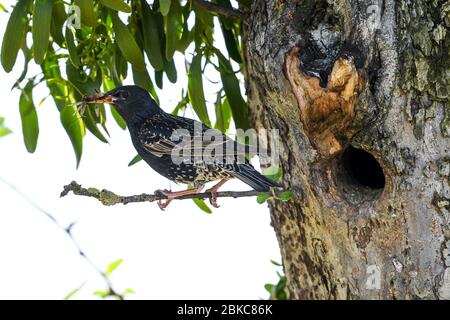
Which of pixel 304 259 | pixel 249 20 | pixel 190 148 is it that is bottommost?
pixel 304 259

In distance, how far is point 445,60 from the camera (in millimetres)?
2980

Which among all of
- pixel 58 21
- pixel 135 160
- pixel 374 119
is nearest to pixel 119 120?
pixel 135 160

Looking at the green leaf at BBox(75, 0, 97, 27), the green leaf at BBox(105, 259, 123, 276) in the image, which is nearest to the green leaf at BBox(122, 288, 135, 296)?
the green leaf at BBox(105, 259, 123, 276)

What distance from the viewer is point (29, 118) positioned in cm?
358

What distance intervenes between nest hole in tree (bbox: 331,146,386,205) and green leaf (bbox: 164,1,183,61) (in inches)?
27.5

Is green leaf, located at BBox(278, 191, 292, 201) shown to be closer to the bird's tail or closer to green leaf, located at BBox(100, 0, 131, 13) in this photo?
the bird's tail

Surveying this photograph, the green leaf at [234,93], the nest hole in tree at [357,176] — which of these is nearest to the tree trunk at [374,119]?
the nest hole in tree at [357,176]

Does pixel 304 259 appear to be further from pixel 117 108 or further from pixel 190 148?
pixel 117 108

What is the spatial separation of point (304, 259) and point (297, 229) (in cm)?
12

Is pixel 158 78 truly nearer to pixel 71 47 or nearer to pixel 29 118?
pixel 71 47

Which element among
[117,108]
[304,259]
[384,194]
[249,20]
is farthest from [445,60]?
[117,108]

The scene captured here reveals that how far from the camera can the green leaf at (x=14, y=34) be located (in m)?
3.19

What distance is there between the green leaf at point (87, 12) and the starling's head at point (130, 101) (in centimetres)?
43

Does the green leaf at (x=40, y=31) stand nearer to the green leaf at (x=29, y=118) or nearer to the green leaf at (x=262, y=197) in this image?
the green leaf at (x=29, y=118)
